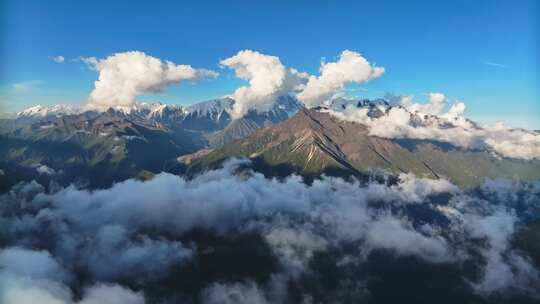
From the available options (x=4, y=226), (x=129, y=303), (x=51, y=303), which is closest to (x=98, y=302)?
(x=129, y=303)

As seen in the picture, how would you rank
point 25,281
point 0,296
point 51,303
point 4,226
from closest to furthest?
point 0,296 < point 25,281 < point 51,303 < point 4,226

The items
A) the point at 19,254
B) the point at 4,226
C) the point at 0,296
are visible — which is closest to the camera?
the point at 0,296

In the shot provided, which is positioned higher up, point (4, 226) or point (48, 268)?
point (4, 226)

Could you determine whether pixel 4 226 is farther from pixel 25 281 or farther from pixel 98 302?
Result: pixel 25 281

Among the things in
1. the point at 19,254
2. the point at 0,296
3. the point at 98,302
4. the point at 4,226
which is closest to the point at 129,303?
the point at 98,302

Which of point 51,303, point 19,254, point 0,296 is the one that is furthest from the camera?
point 19,254

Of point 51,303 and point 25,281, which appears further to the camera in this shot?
point 51,303

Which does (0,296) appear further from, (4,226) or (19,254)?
(4,226)

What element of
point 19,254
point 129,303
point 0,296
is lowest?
point 129,303

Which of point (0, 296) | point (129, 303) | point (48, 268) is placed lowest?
point (129, 303)
